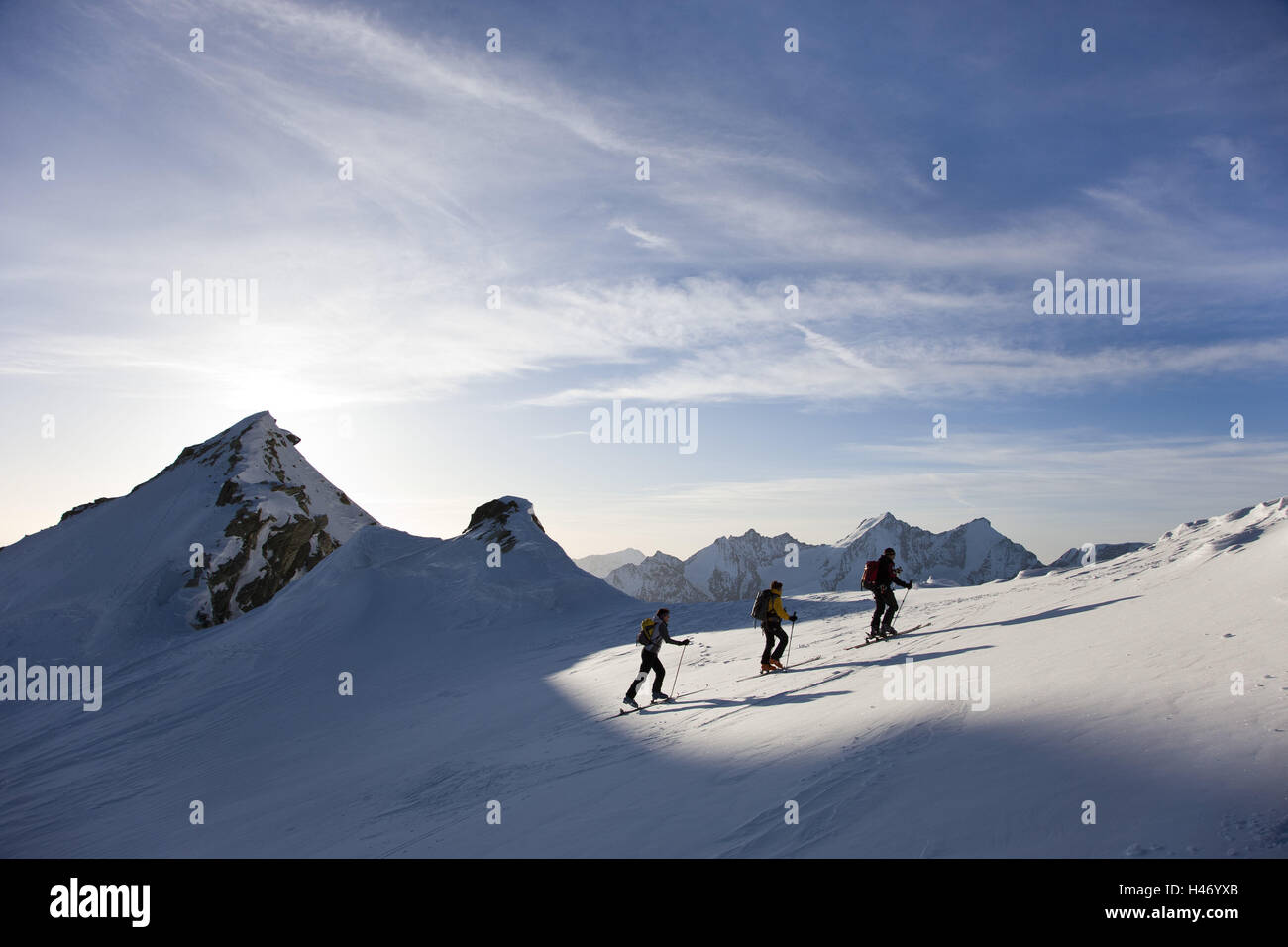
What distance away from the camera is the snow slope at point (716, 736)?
5672mm

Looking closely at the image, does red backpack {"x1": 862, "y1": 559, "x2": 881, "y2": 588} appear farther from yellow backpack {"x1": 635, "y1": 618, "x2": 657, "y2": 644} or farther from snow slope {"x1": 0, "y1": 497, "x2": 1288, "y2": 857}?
yellow backpack {"x1": 635, "y1": 618, "x2": 657, "y2": 644}

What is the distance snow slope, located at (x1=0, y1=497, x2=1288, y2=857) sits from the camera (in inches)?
223

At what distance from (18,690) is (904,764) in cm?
4041

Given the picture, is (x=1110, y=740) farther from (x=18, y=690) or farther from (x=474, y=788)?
(x=18, y=690)

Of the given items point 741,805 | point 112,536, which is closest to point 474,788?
point 741,805

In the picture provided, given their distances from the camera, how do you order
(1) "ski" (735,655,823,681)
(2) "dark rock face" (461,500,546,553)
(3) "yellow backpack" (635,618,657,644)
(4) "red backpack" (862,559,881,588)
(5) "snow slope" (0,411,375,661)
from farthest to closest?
(5) "snow slope" (0,411,375,661), (2) "dark rock face" (461,500,546,553), (4) "red backpack" (862,559,881,588), (1) "ski" (735,655,823,681), (3) "yellow backpack" (635,618,657,644)

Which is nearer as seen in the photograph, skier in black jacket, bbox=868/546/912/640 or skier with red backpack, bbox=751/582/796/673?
skier with red backpack, bbox=751/582/796/673

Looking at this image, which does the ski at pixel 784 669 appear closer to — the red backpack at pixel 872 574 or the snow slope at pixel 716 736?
the snow slope at pixel 716 736

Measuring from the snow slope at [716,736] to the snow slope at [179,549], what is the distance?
1265cm

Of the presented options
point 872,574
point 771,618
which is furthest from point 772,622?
point 872,574

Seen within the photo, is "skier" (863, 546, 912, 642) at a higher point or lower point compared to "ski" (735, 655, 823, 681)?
higher

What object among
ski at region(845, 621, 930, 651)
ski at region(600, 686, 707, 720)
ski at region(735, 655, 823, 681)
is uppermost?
ski at region(845, 621, 930, 651)

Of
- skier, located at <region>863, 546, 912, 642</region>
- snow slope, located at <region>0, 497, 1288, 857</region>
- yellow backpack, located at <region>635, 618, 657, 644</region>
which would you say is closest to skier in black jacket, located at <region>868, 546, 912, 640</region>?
skier, located at <region>863, 546, 912, 642</region>

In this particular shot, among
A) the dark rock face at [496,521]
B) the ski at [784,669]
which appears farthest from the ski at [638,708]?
the dark rock face at [496,521]
